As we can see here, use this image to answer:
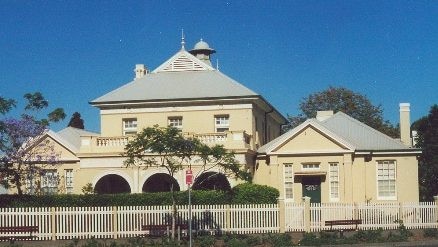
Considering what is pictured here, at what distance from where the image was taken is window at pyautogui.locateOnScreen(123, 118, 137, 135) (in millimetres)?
39125

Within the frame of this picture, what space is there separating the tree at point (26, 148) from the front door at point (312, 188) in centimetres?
Result: 1303

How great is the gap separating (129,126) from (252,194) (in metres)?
10.6

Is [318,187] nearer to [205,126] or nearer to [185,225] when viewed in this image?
[205,126]

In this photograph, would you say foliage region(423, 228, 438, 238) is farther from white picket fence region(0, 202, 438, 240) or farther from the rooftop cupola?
the rooftop cupola

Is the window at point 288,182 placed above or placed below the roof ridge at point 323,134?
below

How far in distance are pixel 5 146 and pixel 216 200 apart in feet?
33.6

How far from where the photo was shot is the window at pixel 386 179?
36.0 metres

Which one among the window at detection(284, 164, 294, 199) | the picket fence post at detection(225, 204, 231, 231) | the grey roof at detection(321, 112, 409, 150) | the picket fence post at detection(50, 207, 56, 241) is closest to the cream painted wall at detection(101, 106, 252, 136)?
the window at detection(284, 164, 294, 199)

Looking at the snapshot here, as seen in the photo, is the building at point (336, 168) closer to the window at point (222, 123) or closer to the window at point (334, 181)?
the window at point (334, 181)

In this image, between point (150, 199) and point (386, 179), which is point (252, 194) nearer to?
point (150, 199)

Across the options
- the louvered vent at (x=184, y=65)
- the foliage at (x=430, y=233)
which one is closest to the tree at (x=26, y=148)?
the louvered vent at (x=184, y=65)

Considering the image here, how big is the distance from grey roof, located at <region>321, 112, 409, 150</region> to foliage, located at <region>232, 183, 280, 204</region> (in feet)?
21.2

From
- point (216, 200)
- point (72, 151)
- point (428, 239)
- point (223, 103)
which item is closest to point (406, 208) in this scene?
point (428, 239)

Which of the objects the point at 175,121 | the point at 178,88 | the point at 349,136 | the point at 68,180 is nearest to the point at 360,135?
the point at 349,136
